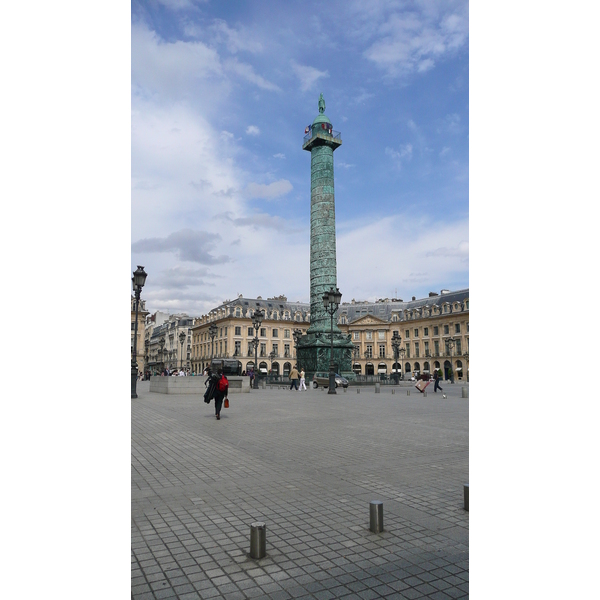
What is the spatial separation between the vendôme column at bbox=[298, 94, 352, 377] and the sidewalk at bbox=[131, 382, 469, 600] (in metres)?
27.2

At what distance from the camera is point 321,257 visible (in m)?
37.1

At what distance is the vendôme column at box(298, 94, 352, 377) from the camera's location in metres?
36.9

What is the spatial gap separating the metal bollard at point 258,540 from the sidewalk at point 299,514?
0.26 ft

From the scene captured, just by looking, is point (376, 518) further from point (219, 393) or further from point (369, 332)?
point (369, 332)

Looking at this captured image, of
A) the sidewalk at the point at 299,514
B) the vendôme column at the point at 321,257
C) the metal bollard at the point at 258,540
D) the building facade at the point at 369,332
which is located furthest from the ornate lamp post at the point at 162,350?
the metal bollard at the point at 258,540

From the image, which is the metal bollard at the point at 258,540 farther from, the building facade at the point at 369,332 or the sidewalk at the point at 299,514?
the building facade at the point at 369,332

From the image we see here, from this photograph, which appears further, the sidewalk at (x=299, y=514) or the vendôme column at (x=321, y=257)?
the vendôme column at (x=321, y=257)

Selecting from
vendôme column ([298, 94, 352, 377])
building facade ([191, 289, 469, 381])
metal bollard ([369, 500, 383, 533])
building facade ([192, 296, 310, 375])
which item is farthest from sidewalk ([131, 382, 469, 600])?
building facade ([192, 296, 310, 375])

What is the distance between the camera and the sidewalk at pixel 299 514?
11.3 ft

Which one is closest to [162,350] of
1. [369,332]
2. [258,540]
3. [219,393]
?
[369,332]

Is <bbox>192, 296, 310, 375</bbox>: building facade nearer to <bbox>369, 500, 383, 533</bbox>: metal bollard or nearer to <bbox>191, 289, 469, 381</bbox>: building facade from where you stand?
<bbox>191, 289, 469, 381</bbox>: building facade

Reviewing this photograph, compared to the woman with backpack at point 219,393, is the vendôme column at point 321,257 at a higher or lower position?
higher
